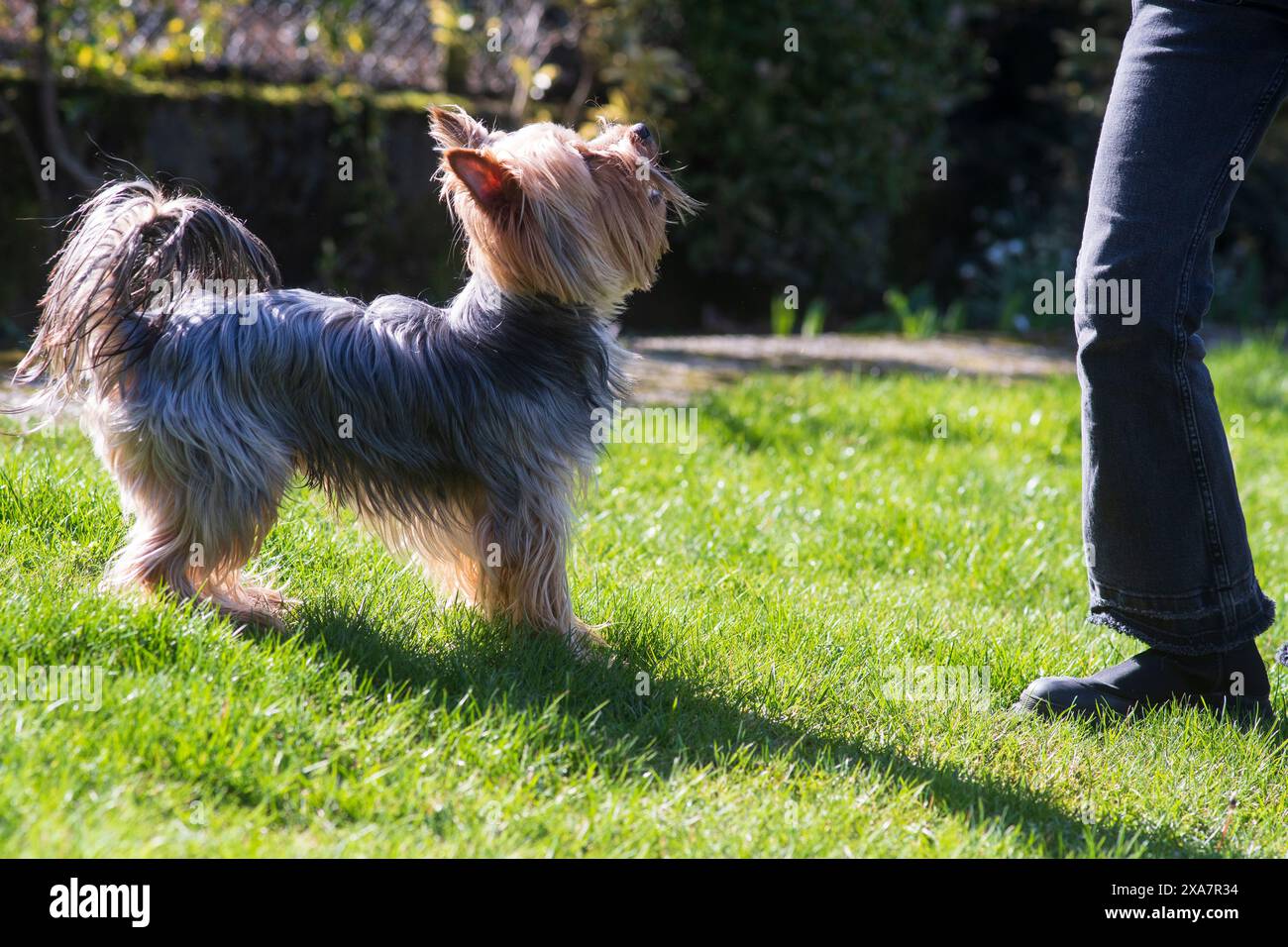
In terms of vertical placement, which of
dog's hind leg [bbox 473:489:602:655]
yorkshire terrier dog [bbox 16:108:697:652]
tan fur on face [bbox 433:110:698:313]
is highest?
tan fur on face [bbox 433:110:698:313]

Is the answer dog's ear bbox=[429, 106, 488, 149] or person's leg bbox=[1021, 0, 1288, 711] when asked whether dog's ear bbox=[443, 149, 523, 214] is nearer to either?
dog's ear bbox=[429, 106, 488, 149]

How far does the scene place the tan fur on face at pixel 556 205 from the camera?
3289mm

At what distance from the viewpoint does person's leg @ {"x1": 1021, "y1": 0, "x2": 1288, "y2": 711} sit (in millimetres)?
3172

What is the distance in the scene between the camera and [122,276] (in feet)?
10.6

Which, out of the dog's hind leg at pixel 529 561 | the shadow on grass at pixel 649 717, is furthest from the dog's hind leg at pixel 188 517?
the dog's hind leg at pixel 529 561

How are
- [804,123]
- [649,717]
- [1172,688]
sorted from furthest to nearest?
[804,123], [1172,688], [649,717]

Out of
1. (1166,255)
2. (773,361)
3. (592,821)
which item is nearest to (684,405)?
(773,361)

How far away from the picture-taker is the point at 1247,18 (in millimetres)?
3141

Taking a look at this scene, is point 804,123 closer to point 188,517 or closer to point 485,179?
point 485,179

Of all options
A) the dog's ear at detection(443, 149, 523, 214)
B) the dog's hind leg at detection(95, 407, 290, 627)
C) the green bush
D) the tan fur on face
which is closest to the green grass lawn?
the dog's hind leg at detection(95, 407, 290, 627)

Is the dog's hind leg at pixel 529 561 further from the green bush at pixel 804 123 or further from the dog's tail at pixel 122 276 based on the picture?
the green bush at pixel 804 123

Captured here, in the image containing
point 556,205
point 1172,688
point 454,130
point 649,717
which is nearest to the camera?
point 649,717

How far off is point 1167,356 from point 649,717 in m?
1.53

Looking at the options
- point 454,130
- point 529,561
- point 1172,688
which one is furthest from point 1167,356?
point 454,130
